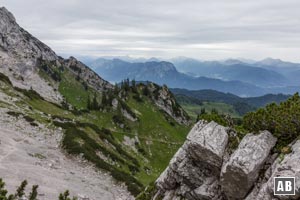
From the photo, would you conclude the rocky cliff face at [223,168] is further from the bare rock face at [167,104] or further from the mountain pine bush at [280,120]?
the bare rock face at [167,104]

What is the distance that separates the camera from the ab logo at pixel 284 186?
58.3ft

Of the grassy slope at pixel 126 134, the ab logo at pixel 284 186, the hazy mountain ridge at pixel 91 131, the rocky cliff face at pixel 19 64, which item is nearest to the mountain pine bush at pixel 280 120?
the ab logo at pixel 284 186

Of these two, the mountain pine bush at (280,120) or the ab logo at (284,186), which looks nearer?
the ab logo at (284,186)

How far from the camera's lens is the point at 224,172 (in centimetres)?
2114

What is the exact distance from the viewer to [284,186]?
18.1 m

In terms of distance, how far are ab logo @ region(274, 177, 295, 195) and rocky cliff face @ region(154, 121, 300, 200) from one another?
25cm

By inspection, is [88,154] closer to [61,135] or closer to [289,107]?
[61,135]

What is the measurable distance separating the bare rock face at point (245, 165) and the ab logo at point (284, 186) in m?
2.04

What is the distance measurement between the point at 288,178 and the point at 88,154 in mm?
41344

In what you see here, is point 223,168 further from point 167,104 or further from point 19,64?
point 19,64

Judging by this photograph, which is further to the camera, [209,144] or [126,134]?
[126,134]

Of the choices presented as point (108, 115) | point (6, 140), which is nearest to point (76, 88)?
point (108, 115)

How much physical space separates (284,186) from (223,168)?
164 inches

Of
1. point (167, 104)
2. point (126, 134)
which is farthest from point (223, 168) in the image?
point (167, 104)
